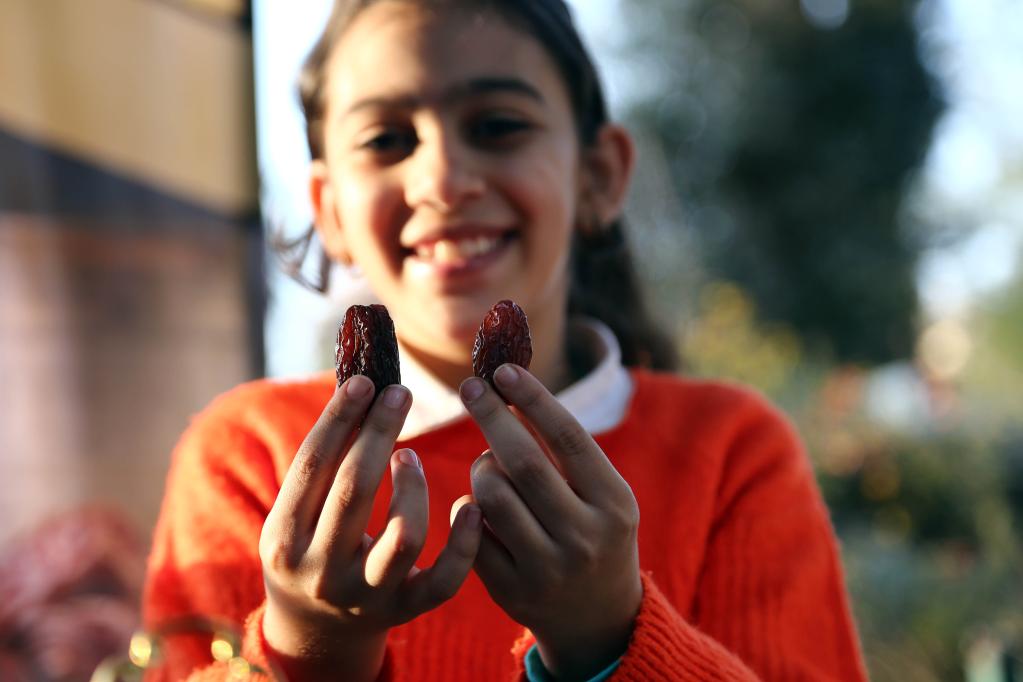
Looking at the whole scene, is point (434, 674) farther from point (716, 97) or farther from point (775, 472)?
point (716, 97)

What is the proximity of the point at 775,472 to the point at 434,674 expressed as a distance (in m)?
0.35

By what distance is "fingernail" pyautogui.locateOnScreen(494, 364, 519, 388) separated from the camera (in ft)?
1.51

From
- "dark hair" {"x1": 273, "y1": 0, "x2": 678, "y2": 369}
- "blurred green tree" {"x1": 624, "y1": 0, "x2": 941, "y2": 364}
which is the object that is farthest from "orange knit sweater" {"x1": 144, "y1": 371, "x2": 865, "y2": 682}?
"blurred green tree" {"x1": 624, "y1": 0, "x2": 941, "y2": 364}

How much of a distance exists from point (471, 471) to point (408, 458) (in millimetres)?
33

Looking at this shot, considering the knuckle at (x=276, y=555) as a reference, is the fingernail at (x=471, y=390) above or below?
above

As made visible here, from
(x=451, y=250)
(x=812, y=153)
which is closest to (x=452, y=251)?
(x=451, y=250)

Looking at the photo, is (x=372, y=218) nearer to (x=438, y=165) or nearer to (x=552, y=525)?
(x=438, y=165)

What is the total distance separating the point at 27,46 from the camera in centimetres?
163

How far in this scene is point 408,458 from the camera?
486mm

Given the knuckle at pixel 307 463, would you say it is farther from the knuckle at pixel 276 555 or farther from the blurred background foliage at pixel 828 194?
the blurred background foliage at pixel 828 194

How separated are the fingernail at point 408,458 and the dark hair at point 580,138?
0.19 meters

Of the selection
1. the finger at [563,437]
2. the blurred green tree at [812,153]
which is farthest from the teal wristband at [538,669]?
the blurred green tree at [812,153]

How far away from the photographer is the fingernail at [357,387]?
Answer: 0.45 m

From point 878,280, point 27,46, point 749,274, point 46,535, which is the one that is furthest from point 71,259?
point 878,280
